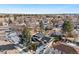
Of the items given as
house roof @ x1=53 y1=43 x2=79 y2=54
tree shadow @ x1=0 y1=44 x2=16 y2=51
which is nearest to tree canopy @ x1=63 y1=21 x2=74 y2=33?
house roof @ x1=53 y1=43 x2=79 y2=54

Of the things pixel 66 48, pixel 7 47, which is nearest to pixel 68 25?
pixel 66 48

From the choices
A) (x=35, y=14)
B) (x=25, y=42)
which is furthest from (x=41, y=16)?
(x=25, y=42)

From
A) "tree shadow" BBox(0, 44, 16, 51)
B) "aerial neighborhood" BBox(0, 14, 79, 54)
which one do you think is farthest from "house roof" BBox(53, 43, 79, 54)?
"tree shadow" BBox(0, 44, 16, 51)

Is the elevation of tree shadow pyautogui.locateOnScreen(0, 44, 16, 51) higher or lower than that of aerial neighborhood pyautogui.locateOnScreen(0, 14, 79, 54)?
lower

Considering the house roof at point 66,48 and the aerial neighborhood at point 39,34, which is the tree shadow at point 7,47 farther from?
the house roof at point 66,48

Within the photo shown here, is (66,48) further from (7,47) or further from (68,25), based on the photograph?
(7,47)

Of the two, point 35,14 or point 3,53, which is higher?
point 35,14

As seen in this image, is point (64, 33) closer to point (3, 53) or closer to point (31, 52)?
point (31, 52)

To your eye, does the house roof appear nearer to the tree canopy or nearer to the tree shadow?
the tree canopy
